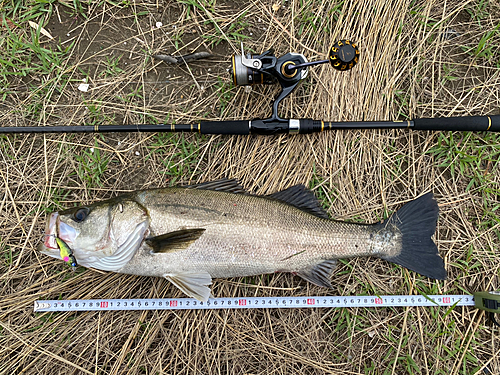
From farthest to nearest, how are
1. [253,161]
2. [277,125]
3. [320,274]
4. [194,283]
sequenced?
[253,161] < [277,125] < [320,274] < [194,283]

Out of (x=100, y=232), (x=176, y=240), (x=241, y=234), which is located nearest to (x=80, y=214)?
(x=100, y=232)

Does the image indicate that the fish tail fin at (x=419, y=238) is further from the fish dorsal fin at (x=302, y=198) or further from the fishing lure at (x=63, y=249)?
the fishing lure at (x=63, y=249)

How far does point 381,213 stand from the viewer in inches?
128

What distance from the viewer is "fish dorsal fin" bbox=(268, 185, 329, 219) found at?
2.98 m

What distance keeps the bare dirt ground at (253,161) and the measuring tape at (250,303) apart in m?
0.08

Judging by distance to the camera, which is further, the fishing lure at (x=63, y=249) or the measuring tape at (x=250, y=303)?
the measuring tape at (x=250, y=303)

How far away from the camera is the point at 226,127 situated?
3066mm

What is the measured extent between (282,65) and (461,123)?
1779 mm

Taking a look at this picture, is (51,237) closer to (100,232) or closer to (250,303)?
(100,232)

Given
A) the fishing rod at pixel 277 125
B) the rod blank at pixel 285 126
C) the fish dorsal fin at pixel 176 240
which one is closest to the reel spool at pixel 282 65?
Answer: the fishing rod at pixel 277 125

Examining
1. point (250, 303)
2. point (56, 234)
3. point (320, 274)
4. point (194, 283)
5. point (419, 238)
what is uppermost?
point (56, 234)

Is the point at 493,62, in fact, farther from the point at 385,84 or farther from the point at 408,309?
the point at 408,309

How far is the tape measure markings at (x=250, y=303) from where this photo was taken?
3125 mm

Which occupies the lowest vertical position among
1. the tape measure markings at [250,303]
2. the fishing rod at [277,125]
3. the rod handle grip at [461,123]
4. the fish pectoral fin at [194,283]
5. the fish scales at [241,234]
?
the tape measure markings at [250,303]
